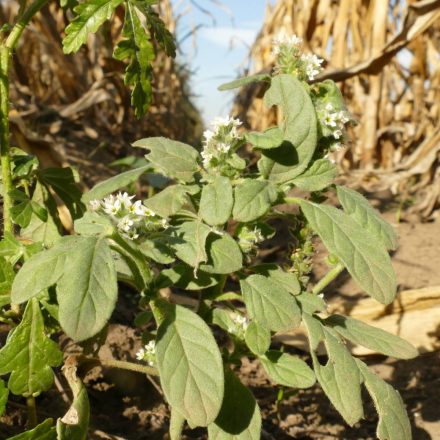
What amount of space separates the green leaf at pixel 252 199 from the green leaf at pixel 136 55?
38 cm

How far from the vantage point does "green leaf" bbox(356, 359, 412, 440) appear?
4.90 ft

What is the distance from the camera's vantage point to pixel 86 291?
44.6 inches

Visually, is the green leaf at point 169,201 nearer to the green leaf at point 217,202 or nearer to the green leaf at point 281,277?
the green leaf at point 217,202

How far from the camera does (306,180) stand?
1525 millimetres

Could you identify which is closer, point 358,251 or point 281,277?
point 358,251

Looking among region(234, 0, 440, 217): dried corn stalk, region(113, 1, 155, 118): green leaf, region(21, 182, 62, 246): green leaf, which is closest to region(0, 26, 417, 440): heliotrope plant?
region(113, 1, 155, 118): green leaf

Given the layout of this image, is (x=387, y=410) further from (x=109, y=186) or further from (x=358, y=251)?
(x=109, y=186)

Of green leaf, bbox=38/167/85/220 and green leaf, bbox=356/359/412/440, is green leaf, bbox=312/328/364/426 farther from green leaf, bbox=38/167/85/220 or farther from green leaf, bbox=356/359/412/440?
green leaf, bbox=38/167/85/220

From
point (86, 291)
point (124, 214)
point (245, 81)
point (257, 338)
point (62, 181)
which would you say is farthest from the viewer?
point (62, 181)

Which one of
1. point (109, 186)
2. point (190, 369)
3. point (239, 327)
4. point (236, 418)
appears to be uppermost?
point (109, 186)

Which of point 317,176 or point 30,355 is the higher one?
point 317,176

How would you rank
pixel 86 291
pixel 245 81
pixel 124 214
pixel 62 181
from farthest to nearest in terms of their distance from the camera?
1. pixel 62 181
2. pixel 245 81
3. pixel 124 214
4. pixel 86 291

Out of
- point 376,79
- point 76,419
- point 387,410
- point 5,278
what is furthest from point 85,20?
point 376,79

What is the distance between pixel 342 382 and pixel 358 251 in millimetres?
287
